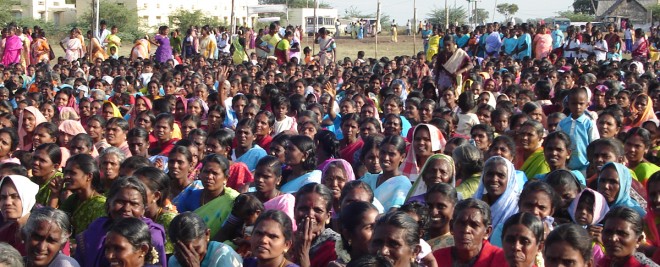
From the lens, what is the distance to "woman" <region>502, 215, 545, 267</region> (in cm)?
437

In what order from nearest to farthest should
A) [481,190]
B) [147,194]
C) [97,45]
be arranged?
[147,194] → [481,190] → [97,45]

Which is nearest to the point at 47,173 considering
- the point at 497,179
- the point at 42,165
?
the point at 42,165

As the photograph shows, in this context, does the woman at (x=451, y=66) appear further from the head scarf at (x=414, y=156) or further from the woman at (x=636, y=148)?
the woman at (x=636, y=148)

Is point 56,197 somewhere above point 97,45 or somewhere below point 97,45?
below

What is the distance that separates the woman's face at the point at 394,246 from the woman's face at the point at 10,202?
215cm

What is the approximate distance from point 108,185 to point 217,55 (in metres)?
16.3

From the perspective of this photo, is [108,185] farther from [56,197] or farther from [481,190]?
[481,190]

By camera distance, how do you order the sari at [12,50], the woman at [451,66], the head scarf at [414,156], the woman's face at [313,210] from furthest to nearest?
the sari at [12,50] → the woman at [451,66] → the head scarf at [414,156] → the woman's face at [313,210]

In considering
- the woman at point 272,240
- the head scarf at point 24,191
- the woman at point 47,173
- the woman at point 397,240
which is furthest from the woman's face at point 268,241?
the woman at point 47,173

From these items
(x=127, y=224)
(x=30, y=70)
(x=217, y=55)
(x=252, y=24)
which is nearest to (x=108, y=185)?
(x=127, y=224)

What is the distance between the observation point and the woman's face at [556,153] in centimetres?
663

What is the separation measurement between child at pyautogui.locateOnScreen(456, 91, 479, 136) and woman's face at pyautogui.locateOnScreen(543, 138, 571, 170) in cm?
231

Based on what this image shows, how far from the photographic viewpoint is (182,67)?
619 inches

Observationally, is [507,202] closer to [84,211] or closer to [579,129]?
[84,211]
